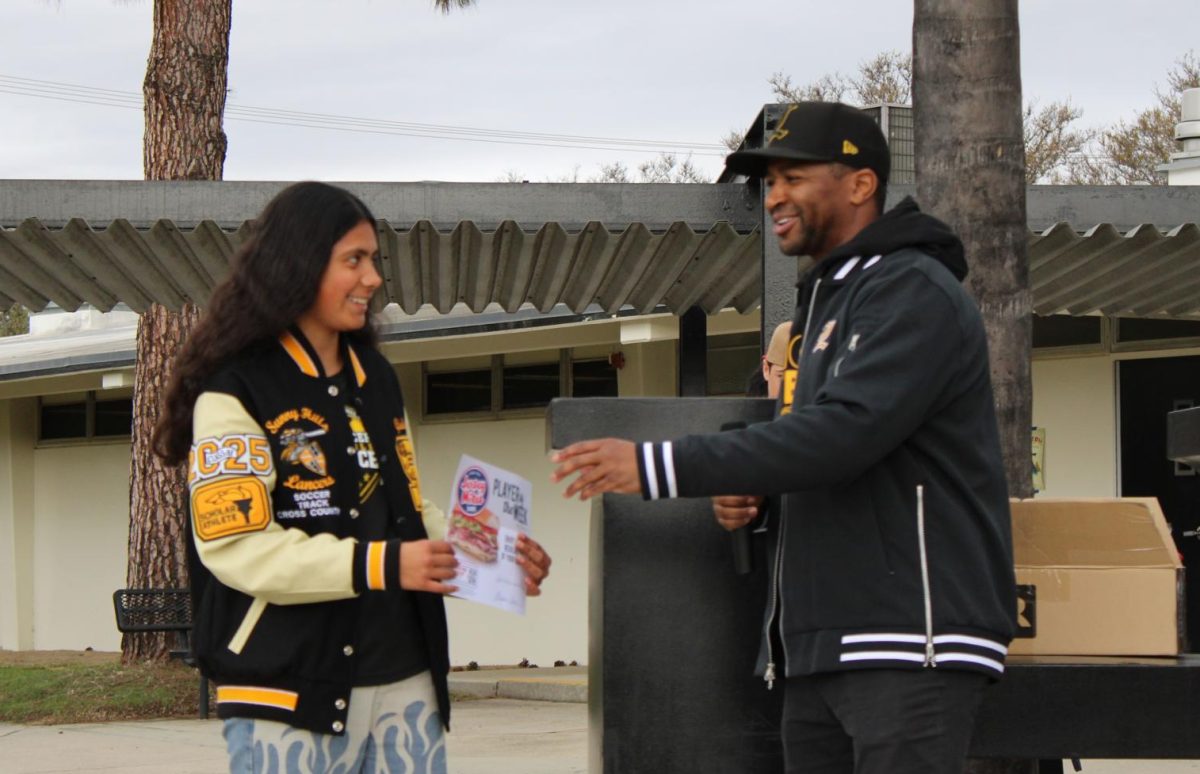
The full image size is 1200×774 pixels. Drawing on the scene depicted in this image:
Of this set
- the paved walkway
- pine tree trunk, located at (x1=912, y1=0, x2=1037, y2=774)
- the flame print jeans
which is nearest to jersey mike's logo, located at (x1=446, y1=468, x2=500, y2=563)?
the flame print jeans

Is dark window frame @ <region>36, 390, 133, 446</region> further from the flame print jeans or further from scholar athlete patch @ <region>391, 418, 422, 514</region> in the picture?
the flame print jeans

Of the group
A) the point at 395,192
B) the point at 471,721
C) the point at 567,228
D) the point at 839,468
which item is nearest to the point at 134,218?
the point at 395,192

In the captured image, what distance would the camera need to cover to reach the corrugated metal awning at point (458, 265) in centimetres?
780

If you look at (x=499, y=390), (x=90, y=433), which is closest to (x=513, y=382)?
(x=499, y=390)

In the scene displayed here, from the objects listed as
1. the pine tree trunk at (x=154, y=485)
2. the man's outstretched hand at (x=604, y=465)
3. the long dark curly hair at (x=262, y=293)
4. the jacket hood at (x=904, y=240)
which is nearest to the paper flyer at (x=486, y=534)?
the man's outstretched hand at (x=604, y=465)

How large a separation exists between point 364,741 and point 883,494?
1.02m

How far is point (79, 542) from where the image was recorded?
17531 millimetres

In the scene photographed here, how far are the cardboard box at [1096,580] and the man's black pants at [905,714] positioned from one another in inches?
40.8

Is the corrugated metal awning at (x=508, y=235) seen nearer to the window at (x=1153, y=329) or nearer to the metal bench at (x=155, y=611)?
the window at (x=1153, y=329)

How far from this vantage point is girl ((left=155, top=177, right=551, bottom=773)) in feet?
8.88

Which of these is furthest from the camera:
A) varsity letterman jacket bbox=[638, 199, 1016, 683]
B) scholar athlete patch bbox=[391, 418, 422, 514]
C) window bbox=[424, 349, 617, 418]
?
window bbox=[424, 349, 617, 418]

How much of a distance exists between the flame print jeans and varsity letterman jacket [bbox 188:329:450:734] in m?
0.03

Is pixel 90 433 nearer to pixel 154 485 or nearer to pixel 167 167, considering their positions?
pixel 154 485

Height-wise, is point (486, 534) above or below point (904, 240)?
below
